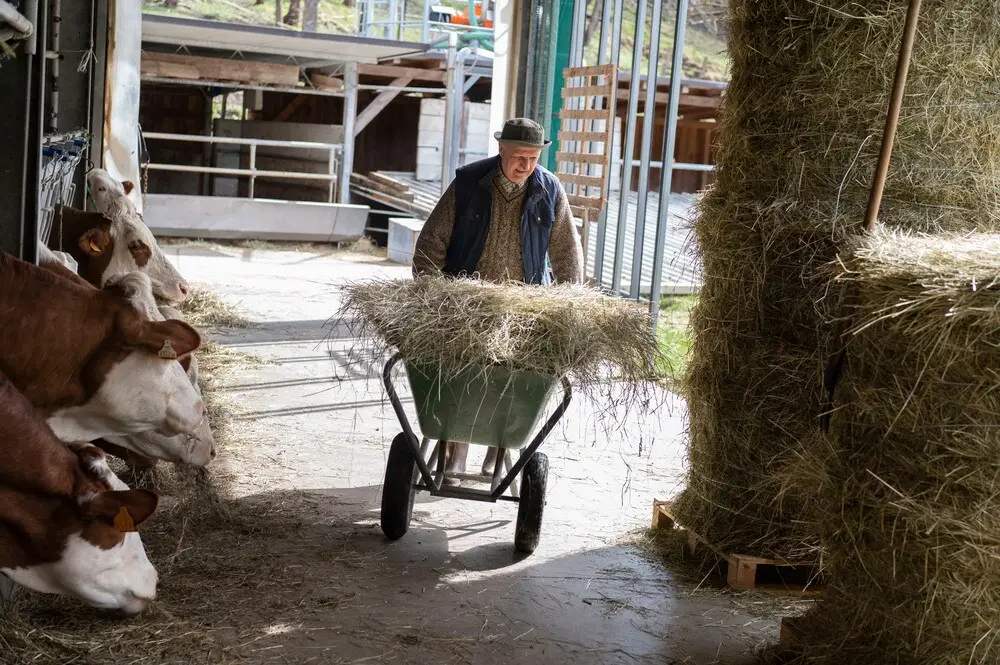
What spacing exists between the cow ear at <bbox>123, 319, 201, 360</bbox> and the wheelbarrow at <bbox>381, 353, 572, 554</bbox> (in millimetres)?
686

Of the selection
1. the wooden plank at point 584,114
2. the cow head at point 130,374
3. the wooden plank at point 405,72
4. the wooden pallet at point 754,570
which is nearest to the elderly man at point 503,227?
the wooden pallet at point 754,570

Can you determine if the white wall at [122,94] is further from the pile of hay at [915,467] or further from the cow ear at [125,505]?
the pile of hay at [915,467]

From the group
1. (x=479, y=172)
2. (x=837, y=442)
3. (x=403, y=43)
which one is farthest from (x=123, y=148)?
(x=403, y=43)

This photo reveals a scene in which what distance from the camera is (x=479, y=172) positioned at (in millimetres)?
4711

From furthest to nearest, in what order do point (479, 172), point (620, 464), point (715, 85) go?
point (715, 85)
point (620, 464)
point (479, 172)

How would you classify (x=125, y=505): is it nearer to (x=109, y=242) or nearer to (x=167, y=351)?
(x=167, y=351)

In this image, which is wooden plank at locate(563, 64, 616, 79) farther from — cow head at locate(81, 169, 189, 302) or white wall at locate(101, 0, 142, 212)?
cow head at locate(81, 169, 189, 302)

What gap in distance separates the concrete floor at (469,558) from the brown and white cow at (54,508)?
65cm

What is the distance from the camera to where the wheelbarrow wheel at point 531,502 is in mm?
4227

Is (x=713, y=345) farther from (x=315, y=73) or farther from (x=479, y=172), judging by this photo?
(x=315, y=73)

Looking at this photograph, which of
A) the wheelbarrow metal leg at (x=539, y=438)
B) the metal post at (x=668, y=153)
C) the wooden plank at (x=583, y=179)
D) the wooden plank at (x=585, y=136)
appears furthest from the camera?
the wooden plank at (x=583, y=179)

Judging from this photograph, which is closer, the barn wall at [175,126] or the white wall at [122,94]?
the white wall at [122,94]

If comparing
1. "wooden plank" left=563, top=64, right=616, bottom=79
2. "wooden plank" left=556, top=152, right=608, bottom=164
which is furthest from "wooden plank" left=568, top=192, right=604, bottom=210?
"wooden plank" left=563, top=64, right=616, bottom=79

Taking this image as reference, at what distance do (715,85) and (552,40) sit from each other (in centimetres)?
620
